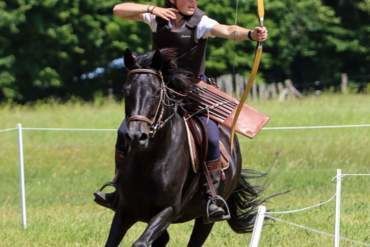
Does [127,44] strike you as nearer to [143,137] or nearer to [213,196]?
[213,196]

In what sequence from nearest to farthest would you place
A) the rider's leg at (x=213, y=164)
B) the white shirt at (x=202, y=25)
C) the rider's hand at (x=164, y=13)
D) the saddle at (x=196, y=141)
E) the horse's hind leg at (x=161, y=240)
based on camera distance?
1. the rider's hand at (x=164, y=13)
2. the white shirt at (x=202, y=25)
3. the saddle at (x=196, y=141)
4. the rider's leg at (x=213, y=164)
5. the horse's hind leg at (x=161, y=240)

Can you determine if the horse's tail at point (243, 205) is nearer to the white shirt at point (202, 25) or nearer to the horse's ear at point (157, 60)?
the white shirt at point (202, 25)

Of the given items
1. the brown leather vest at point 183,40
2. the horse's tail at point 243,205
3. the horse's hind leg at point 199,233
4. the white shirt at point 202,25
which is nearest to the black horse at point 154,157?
the brown leather vest at point 183,40

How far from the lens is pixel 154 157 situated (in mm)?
7281

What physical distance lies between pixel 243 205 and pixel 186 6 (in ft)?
8.86

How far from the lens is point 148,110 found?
6742 millimetres

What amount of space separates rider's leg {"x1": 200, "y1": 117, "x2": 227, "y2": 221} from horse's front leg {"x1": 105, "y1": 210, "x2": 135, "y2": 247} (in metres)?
0.84

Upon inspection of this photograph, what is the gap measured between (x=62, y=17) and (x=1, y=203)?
2159 centimetres

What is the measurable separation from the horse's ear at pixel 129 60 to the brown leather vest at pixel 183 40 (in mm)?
738

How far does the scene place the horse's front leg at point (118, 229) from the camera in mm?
7324

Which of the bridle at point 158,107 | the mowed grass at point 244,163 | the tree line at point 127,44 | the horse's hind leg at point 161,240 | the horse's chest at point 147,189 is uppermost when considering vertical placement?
the bridle at point 158,107

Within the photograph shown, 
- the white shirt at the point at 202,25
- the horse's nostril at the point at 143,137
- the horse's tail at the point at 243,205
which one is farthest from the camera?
the horse's tail at the point at 243,205

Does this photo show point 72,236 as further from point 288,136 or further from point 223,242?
point 288,136

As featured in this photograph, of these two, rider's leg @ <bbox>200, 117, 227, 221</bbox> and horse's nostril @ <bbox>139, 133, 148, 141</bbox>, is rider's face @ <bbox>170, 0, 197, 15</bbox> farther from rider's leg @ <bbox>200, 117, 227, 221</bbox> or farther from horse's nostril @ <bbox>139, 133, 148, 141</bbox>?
horse's nostril @ <bbox>139, 133, 148, 141</bbox>
